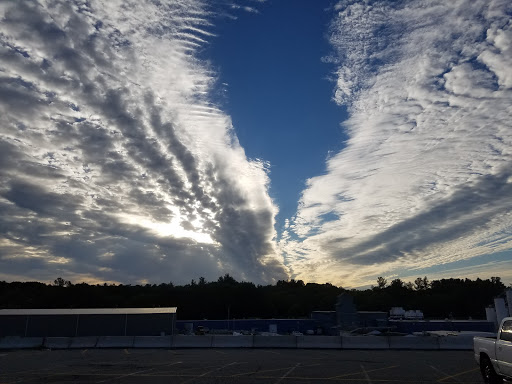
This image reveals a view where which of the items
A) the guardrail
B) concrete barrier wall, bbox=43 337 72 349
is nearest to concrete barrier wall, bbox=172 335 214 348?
the guardrail

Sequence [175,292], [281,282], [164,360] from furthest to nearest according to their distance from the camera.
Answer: [281,282]
[175,292]
[164,360]

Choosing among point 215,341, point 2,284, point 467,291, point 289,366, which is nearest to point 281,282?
point 467,291

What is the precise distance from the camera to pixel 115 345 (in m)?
32.8

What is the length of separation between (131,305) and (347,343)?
90129mm

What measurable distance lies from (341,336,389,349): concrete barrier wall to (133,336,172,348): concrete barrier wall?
45.1 ft

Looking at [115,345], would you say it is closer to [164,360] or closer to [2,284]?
[164,360]

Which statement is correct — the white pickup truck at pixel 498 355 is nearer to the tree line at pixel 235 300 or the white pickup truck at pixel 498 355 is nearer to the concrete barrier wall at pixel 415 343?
the concrete barrier wall at pixel 415 343

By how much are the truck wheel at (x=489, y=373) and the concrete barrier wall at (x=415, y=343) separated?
16.6m

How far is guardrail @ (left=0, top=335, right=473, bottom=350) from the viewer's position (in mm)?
29266

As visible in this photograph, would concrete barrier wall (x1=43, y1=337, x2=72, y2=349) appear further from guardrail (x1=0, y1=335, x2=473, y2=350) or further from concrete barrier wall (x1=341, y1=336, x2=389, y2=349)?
concrete barrier wall (x1=341, y1=336, x2=389, y2=349)

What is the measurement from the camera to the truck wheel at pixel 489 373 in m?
12.9

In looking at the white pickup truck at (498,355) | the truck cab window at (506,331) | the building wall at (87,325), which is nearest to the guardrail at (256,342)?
the building wall at (87,325)

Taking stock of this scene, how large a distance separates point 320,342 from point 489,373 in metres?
18.8

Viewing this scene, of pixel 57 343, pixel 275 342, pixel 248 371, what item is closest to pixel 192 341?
pixel 275 342
